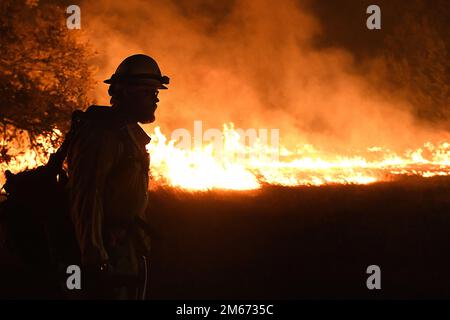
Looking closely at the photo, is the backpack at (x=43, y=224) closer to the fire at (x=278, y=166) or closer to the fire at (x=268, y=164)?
the fire at (x=268, y=164)

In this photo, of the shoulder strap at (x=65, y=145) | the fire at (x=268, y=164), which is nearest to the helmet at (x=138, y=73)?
the shoulder strap at (x=65, y=145)

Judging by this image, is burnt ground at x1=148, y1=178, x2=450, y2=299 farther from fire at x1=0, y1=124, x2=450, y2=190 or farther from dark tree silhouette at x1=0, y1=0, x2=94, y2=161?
fire at x1=0, y1=124, x2=450, y2=190

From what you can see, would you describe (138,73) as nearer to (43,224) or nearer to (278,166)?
(43,224)

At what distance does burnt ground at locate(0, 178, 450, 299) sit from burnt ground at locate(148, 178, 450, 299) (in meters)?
0.01

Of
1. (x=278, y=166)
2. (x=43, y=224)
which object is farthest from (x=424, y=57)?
(x=43, y=224)

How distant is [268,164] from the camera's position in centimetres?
2680

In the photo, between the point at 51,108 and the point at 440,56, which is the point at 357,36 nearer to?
the point at 440,56

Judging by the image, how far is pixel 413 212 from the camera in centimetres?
1108

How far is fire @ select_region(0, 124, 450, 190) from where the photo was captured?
58.9ft

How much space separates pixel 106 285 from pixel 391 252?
5.59 metres

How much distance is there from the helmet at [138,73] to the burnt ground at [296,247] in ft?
3.23

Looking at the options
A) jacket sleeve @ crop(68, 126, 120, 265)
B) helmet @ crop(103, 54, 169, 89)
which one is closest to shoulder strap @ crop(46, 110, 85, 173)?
jacket sleeve @ crop(68, 126, 120, 265)

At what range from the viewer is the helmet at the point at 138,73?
3416 mm

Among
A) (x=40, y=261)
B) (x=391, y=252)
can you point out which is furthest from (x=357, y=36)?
(x=40, y=261)
